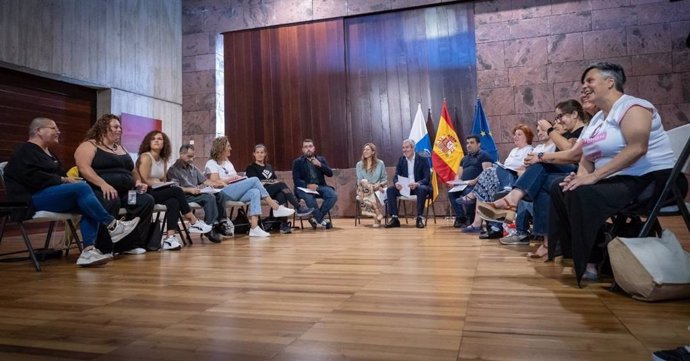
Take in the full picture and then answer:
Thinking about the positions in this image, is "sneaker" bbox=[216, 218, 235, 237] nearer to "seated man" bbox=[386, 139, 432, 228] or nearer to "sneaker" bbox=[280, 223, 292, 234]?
"sneaker" bbox=[280, 223, 292, 234]

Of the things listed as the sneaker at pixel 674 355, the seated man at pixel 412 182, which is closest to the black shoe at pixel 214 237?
the seated man at pixel 412 182

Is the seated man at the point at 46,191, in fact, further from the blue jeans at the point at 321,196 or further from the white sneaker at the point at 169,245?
the blue jeans at the point at 321,196

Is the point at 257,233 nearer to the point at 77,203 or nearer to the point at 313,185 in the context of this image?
the point at 313,185

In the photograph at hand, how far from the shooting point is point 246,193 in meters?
4.25

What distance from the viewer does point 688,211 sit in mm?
1562

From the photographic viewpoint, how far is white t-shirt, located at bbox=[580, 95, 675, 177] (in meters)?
1.69

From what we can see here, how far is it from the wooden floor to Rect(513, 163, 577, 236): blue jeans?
0.30 m

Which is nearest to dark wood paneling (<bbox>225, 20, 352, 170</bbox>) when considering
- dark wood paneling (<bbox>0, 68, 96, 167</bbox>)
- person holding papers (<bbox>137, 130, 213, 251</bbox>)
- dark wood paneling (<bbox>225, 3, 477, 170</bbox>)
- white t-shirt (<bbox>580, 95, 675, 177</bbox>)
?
dark wood paneling (<bbox>225, 3, 477, 170</bbox>)

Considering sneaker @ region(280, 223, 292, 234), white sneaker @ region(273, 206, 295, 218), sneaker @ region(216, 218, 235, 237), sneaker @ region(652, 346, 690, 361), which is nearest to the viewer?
sneaker @ region(652, 346, 690, 361)

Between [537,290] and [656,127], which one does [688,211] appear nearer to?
[656,127]

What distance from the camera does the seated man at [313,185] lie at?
5.00m

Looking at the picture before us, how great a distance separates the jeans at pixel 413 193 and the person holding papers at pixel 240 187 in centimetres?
126

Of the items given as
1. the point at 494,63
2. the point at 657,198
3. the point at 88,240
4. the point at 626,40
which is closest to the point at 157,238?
the point at 88,240

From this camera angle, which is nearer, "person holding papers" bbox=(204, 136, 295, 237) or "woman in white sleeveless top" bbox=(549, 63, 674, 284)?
"woman in white sleeveless top" bbox=(549, 63, 674, 284)
